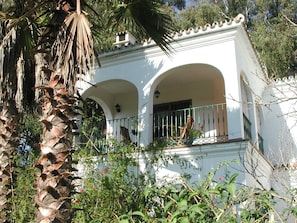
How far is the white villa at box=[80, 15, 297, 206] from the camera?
11289 millimetres

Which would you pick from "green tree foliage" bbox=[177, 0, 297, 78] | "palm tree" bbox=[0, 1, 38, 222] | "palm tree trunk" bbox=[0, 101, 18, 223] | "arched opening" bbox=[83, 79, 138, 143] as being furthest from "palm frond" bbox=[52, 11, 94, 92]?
"green tree foliage" bbox=[177, 0, 297, 78]

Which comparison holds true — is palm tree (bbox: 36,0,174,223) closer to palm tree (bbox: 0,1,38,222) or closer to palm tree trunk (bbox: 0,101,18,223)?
palm tree (bbox: 0,1,38,222)

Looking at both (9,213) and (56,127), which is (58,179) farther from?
(9,213)

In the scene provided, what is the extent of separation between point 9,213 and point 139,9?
5047mm

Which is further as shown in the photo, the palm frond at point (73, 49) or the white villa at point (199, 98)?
the white villa at point (199, 98)

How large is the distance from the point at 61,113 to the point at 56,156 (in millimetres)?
679

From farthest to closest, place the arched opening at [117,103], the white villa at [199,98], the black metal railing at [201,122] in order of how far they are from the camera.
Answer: the arched opening at [117,103] < the black metal railing at [201,122] < the white villa at [199,98]

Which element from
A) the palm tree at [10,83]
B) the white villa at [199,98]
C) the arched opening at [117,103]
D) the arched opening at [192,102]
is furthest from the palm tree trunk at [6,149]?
the arched opening at [117,103]

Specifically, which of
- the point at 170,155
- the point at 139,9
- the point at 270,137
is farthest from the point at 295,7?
the point at 139,9

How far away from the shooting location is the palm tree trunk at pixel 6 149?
791 centimetres

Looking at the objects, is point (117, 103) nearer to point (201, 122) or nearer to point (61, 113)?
point (201, 122)

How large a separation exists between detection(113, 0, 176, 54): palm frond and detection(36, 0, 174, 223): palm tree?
1423 millimetres

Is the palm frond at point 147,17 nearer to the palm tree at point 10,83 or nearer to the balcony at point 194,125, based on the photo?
the palm tree at point 10,83

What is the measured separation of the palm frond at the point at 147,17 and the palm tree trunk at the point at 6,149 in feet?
10.4
